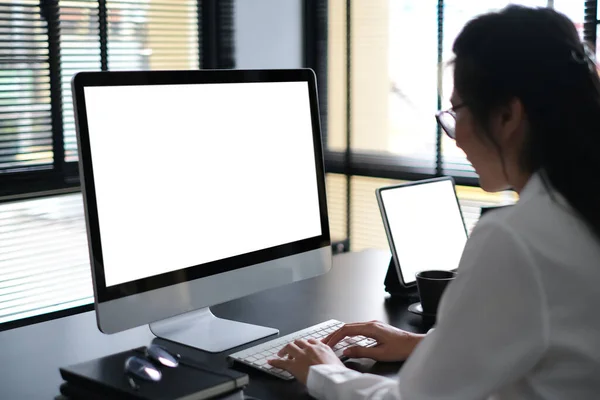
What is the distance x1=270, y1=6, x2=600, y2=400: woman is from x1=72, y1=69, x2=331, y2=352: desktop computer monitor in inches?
17.8

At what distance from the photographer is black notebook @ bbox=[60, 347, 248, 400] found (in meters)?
1.06

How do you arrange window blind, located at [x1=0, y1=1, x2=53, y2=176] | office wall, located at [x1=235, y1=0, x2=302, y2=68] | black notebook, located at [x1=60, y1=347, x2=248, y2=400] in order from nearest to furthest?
black notebook, located at [x1=60, y1=347, x2=248, y2=400]
window blind, located at [x1=0, y1=1, x2=53, y2=176]
office wall, located at [x1=235, y1=0, x2=302, y2=68]

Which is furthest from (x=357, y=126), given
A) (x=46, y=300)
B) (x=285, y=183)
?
(x=285, y=183)

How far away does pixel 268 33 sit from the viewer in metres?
3.79

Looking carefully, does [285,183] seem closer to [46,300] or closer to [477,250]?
[477,250]

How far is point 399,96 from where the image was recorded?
3.61 m

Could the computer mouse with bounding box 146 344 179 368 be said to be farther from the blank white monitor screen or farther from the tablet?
the tablet

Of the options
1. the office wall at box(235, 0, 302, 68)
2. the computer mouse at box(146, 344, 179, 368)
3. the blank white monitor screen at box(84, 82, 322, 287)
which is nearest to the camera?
the computer mouse at box(146, 344, 179, 368)

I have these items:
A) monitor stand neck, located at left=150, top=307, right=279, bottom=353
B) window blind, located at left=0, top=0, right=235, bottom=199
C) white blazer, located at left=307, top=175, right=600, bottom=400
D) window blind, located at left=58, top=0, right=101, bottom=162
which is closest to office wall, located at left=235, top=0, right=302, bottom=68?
window blind, located at left=0, top=0, right=235, bottom=199

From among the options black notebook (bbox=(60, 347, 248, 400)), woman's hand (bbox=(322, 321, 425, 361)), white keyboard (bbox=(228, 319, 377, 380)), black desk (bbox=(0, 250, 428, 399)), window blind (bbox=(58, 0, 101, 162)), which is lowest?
black desk (bbox=(0, 250, 428, 399))

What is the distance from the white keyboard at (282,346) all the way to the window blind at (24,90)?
1.90 metres

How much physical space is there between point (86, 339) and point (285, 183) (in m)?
0.49

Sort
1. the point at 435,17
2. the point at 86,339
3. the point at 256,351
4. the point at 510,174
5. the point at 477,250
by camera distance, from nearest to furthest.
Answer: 1. the point at 477,250
2. the point at 510,174
3. the point at 256,351
4. the point at 86,339
5. the point at 435,17

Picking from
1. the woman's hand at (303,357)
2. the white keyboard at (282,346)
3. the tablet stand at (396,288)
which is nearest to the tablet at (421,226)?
the tablet stand at (396,288)
